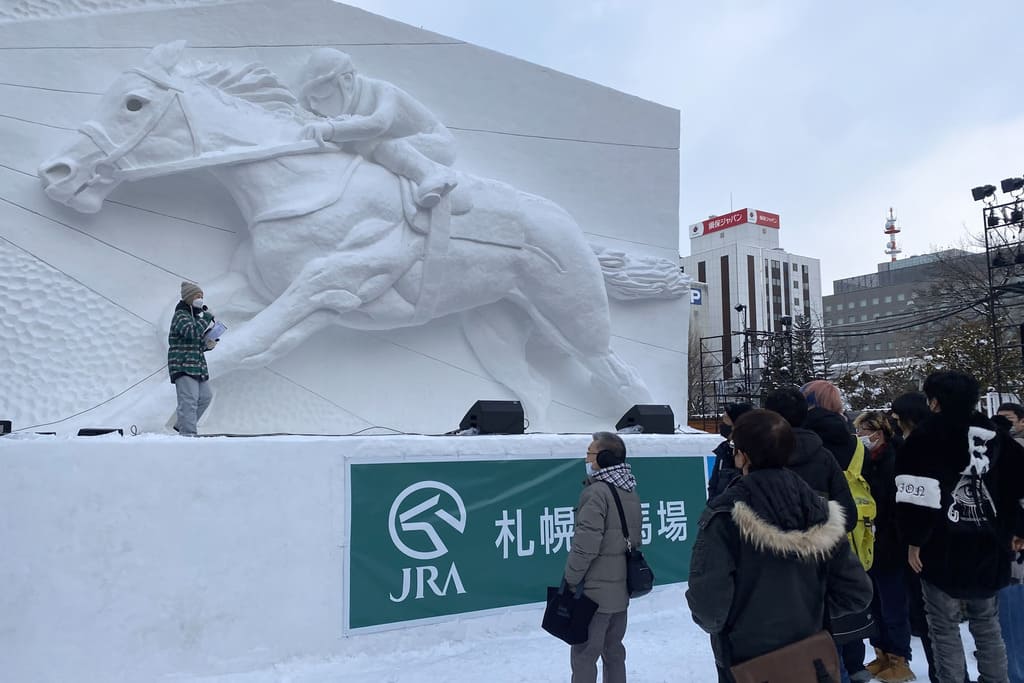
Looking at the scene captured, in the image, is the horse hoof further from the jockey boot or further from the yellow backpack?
the yellow backpack

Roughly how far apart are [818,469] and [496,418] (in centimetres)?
294

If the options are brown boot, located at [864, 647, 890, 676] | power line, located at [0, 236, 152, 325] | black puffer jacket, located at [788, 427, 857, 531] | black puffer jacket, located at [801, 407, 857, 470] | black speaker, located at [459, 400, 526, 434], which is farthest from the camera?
power line, located at [0, 236, 152, 325]

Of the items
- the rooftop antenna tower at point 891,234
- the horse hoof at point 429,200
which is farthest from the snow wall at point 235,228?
the rooftop antenna tower at point 891,234

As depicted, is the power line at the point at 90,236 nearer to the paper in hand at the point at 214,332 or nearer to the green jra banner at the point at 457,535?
the paper in hand at the point at 214,332

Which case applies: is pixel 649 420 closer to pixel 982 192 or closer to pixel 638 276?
pixel 638 276

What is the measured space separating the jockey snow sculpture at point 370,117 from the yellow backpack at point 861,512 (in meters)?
4.35

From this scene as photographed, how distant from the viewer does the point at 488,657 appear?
4320mm

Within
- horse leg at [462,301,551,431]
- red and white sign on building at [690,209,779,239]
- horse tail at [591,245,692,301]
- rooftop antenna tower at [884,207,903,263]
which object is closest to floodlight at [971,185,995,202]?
horse tail at [591,245,692,301]

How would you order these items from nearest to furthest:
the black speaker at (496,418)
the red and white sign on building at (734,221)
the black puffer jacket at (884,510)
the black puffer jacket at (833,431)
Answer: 1. the black puffer jacket at (833,431)
2. the black puffer jacket at (884,510)
3. the black speaker at (496,418)
4. the red and white sign on building at (734,221)

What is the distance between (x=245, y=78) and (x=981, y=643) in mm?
6235

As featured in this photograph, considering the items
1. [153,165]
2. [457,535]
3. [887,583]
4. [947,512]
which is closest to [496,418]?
[457,535]

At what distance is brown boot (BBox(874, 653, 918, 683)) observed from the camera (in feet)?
12.5

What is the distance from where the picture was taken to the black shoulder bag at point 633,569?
121 inches

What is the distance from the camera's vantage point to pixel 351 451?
4.37m
